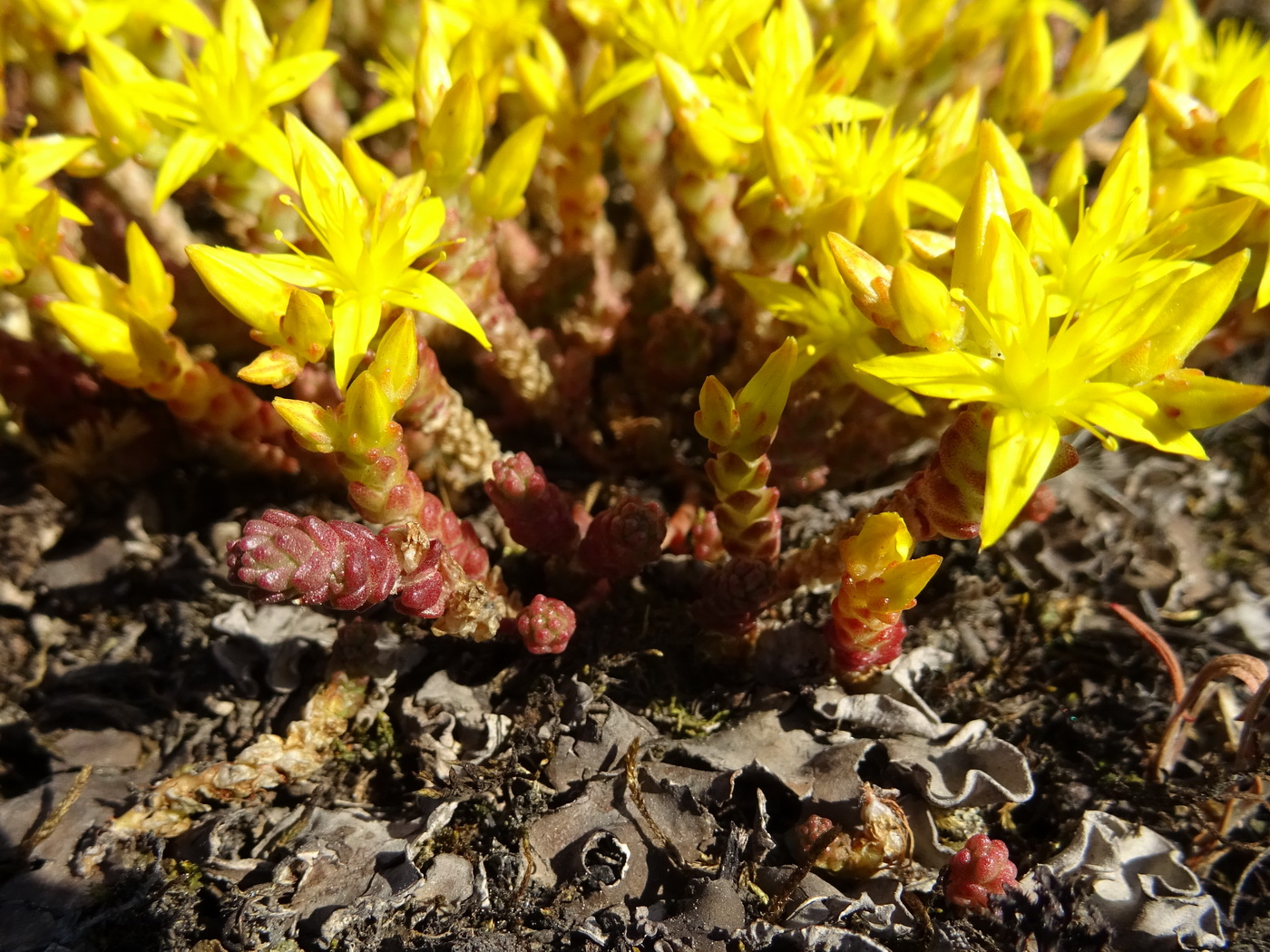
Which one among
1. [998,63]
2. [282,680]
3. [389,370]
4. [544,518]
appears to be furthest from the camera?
[998,63]

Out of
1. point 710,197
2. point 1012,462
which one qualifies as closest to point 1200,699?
point 1012,462

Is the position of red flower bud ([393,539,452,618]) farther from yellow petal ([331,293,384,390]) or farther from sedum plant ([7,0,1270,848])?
yellow petal ([331,293,384,390])

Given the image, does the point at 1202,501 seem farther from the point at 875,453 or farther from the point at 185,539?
the point at 185,539

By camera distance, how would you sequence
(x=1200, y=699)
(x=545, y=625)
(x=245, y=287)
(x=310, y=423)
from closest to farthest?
(x=310, y=423), (x=245, y=287), (x=545, y=625), (x=1200, y=699)

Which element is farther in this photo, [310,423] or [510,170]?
[510,170]

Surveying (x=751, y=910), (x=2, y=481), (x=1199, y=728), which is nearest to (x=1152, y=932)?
(x=1199, y=728)

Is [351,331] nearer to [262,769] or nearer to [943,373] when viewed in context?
[262,769]
